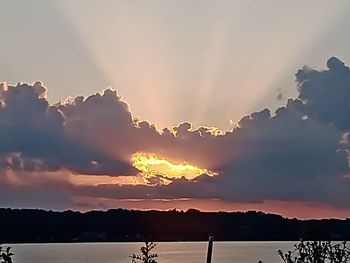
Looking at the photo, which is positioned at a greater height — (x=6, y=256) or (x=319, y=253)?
(x=319, y=253)

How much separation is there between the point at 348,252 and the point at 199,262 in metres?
128

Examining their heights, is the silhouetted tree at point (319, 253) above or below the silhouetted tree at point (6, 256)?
above

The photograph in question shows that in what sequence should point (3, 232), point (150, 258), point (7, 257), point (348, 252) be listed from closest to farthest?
point (7, 257) → point (348, 252) → point (150, 258) → point (3, 232)

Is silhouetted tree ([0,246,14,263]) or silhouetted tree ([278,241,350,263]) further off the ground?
silhouetted tree ([278,241,350,263])

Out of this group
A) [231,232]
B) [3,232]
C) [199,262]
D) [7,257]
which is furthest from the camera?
[199,262]

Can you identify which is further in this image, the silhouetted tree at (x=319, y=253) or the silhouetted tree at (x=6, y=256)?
the silhouetted tree at (x=319, y=253)

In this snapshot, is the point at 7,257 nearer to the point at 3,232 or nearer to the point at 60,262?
the point at 3,232

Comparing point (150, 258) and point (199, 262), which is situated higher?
point (199, 262)

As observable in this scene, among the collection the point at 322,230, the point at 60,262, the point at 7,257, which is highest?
the point at 60,262

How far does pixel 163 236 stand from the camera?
142 meters

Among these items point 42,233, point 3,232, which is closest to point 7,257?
point 3,232

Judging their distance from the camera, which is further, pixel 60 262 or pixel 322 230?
pixel 60 262

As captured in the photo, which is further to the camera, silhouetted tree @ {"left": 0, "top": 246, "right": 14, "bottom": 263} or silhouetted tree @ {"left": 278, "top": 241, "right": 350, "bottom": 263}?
silhouetted tree @ {"left": 278, "top": 241, "right": 350, "bottom": 263}

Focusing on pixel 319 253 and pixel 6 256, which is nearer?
pixel 6 256
